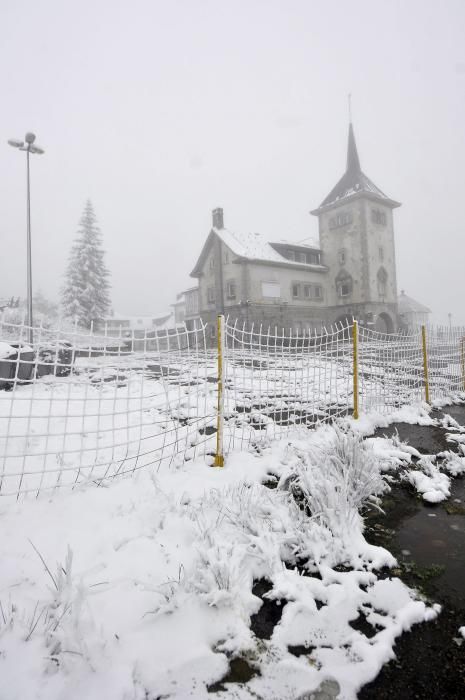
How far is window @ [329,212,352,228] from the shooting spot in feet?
102

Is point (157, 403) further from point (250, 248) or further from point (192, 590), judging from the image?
point (250, 248)

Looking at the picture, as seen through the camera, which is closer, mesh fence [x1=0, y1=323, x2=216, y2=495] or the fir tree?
mesh fence [x1=0, y1=323, x2=216, y2=495]

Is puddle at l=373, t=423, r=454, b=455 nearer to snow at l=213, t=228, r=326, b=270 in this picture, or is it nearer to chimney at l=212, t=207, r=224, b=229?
snow at l=213, t=228, r=326, b=270

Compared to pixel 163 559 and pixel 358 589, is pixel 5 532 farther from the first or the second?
pixel 358 589

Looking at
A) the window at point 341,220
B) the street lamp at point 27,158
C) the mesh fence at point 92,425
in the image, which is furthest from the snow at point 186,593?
the window at point 341,220

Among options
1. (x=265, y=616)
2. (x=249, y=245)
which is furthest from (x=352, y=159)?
(x=265, y=616)

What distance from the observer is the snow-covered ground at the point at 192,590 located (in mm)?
1398

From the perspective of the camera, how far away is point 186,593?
177 centimetres

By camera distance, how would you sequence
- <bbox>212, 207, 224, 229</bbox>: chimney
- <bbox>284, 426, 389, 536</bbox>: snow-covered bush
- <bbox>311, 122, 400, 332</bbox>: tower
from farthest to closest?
1. <bbox>311, 122, 400, 332</bbox>: tower
2. <bbox>212, 207, 224, 229</bbox>: chimney
3. <bbox>284, 426, 389, 536</bbox>: snow-covered bush

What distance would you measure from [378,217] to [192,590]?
3596 centimetres

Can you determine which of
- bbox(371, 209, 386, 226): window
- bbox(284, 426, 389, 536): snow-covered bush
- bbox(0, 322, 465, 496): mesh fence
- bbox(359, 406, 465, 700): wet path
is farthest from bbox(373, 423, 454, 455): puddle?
bbox(371, 209, 386, 226): window

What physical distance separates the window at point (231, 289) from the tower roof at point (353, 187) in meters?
13.0

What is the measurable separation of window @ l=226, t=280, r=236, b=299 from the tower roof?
13.0 meters

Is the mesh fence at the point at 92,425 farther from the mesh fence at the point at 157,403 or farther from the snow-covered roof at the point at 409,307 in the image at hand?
the snow-covered roof at the point at 409,307
